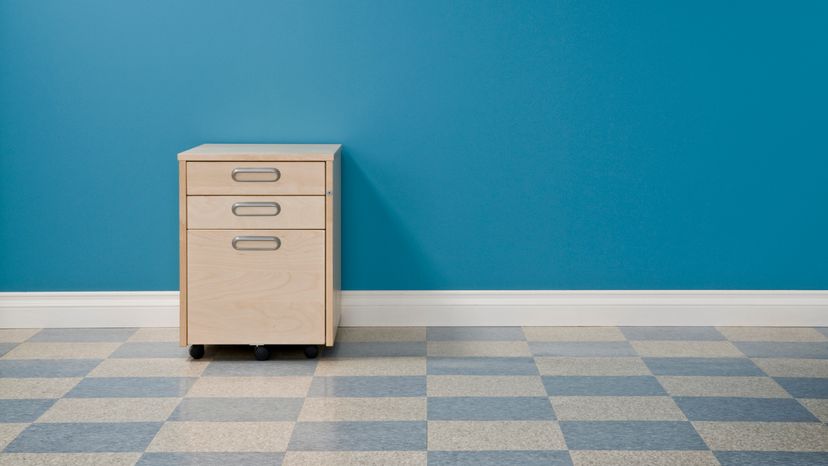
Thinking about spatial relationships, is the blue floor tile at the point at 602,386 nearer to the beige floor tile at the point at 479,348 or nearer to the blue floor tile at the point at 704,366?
the blue floor tile at the point at 704,366

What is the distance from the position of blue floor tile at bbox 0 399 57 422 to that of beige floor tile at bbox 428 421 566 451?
1.03m

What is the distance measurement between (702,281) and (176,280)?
1871 millimetres

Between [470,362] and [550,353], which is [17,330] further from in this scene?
[550,353]

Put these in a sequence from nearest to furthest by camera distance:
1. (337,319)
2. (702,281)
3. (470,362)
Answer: (470,362), (337,319), (702,281)

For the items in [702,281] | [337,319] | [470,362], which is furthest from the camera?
[702,281]

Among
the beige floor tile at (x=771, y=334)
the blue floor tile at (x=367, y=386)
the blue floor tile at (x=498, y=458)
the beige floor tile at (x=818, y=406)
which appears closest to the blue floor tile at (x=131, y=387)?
the blue floor tile at (x=367, y=386)

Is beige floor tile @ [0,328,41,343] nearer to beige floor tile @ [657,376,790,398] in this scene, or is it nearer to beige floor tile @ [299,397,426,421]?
beige floor tile @ [299,397,426,421]

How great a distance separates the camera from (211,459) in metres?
2.46

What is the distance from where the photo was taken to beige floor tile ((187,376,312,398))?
2.99 m

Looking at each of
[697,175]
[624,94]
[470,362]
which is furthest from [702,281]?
[470,362]

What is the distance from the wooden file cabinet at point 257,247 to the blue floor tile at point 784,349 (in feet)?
4.46

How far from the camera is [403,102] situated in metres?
3.72

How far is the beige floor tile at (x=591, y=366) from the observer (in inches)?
126

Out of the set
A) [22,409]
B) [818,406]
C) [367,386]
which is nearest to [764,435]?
[818,406]
